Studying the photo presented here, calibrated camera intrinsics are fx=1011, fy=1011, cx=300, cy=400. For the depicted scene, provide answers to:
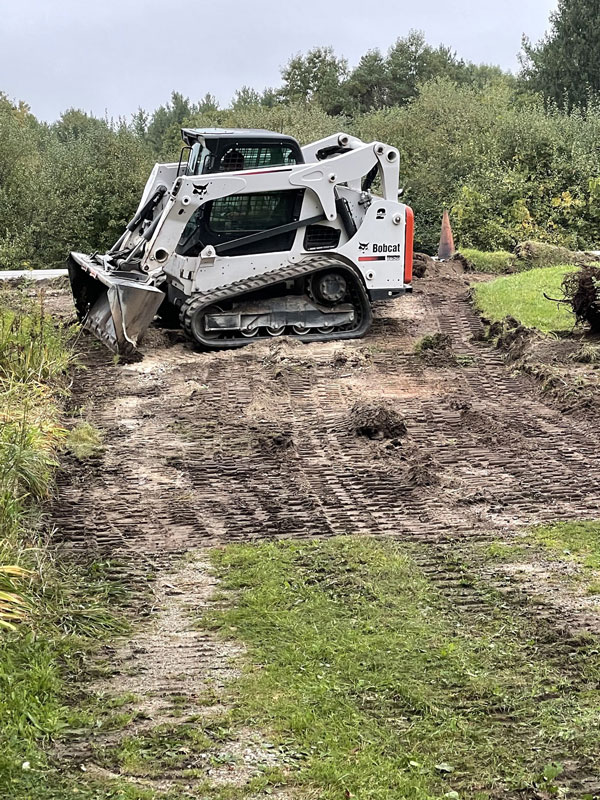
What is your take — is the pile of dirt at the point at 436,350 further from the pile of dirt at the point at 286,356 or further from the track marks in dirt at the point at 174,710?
the track marks in dirt at the point at 174,710

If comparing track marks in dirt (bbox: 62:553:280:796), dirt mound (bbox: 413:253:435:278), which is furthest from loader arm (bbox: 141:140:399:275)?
track marks in dirt (bbox: 62:553:280:796)

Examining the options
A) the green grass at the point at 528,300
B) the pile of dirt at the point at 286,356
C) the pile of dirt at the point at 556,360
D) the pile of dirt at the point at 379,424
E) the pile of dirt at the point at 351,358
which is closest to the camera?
the pile of dirt at the point at 379,424

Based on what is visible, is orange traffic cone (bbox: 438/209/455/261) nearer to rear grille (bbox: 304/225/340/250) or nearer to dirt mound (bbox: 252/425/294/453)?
rear grille (bbox: 304/225/340/250)

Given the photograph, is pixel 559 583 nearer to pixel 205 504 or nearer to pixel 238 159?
pixel 205 504

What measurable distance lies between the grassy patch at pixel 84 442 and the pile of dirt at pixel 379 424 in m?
2.39

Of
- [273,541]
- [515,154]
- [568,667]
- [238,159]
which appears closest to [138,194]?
[515,154]

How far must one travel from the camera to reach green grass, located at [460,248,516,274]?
19.9m

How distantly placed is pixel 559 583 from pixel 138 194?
24.5 meters

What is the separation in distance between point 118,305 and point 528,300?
6513 mm

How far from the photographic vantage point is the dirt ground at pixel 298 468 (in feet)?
19.4

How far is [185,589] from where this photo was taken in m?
6.16

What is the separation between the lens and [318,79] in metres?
56.6

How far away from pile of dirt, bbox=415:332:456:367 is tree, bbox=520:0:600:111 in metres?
35.1

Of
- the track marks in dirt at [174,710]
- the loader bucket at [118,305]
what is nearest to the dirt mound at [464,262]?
the loader bucket at [118,305]
